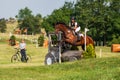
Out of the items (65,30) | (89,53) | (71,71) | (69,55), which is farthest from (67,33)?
(71,71)

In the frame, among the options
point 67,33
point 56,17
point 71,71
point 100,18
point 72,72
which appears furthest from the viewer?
point 56,17

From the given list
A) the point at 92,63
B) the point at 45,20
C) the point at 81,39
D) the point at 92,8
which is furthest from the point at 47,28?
the point at 92,63

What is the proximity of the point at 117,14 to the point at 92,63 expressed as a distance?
75.8 m

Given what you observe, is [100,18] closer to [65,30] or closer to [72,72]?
[65,30]

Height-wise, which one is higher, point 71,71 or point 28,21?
point 28,21

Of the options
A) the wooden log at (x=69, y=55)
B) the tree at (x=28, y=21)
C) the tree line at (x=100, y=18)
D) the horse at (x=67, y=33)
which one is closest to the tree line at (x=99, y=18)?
the tree line at (x=100, y=18)

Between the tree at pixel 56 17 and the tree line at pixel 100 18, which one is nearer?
the tree line at pixel 100 18

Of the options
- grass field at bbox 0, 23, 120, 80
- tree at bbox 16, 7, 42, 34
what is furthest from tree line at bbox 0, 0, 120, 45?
grass field at bbox 0, 23, 120, 80

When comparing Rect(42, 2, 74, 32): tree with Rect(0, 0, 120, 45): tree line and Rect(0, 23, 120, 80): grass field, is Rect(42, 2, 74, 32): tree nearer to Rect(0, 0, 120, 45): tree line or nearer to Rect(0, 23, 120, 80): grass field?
Rect(0, 0, 120, 45): tree line

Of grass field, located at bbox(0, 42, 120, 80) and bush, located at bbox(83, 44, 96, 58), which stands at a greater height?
bush, located at bbox(83, 44, 96, 58)

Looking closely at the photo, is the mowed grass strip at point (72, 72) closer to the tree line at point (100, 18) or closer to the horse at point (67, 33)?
the horse at point (67, 33)

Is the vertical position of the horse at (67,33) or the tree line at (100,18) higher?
the tree line at (100,18)

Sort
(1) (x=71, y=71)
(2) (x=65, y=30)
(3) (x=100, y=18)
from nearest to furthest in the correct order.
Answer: (1) (x=71, y=71), (2) (x=65, y=30), (3) (x=100, y=18)

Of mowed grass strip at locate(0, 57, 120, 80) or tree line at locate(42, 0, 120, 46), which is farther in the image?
tree line at locate(42, 0, 120, 46)
